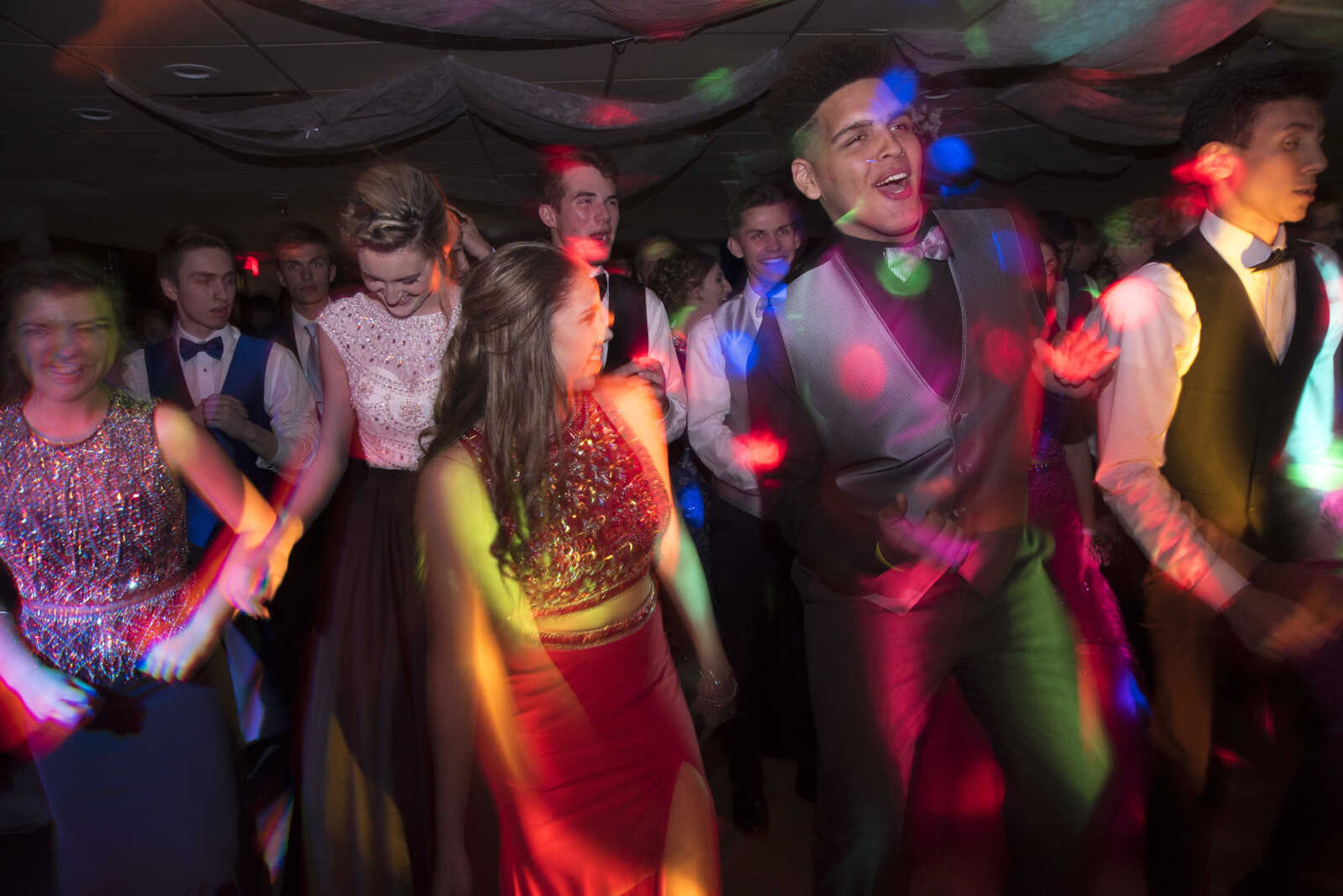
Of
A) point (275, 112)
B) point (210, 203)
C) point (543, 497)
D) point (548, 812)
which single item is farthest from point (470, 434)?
point (210, 203)

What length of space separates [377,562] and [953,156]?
598cm

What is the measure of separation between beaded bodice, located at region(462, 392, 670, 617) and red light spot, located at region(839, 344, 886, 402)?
398 millimetres

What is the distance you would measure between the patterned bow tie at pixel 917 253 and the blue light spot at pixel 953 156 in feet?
15.9

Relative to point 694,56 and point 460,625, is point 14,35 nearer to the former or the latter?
point 694,56

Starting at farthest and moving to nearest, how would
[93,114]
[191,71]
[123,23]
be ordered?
1. [93,114]
2. [191,71]
3. [123,23]

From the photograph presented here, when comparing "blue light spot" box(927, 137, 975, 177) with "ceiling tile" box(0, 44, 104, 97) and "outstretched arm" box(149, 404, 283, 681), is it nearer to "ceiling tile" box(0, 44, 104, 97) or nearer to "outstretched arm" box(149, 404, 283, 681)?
"ceiling tile" box(0, 44, 104, 97)

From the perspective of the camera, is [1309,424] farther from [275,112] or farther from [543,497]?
[275,112]

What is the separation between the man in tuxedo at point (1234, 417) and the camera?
1.72 m

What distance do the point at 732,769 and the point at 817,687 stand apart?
109 centimetres

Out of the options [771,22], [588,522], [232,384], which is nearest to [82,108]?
[232,384]

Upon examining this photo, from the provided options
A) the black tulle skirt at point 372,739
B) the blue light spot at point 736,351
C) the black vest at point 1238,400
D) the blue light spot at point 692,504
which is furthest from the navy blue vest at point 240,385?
the black vest at point 1238,400

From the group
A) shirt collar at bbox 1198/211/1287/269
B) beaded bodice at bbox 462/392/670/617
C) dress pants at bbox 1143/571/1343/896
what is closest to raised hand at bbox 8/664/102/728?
beaded bodice at bbox 462/392/670/617

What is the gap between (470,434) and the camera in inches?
64.2

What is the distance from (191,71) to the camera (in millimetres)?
5164
